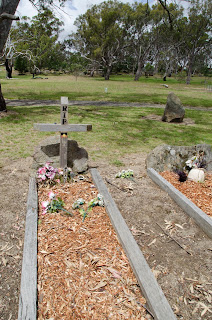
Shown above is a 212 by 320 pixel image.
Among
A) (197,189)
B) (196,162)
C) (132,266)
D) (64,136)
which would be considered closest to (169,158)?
(196,162)

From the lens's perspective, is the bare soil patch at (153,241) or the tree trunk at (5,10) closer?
the bare soil patch at (153,241)

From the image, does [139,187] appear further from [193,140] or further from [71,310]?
[193,140]

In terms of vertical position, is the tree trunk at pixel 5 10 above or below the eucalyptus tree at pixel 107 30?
below

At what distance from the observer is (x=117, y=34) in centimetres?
4144

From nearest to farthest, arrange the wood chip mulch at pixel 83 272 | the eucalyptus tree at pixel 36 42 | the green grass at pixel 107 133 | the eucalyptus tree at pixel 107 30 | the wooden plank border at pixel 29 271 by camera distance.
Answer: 1. the wooden plank border at pixel 29 271
2. the wood chip mulch at pixel 83 272
3. the green grass at pixel 107 133
4. the eucalyptus tree at pixel 36 42
5. the eucalyptus tree at pixel 107 30

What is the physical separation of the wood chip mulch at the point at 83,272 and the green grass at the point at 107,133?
107 inches

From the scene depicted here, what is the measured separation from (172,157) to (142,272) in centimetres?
339

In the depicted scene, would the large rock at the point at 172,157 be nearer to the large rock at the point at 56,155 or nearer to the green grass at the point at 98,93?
the large rock at the point at 56,155

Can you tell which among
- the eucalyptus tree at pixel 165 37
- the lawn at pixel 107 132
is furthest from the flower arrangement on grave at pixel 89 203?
the eucalyptus tree at pixel 165 37

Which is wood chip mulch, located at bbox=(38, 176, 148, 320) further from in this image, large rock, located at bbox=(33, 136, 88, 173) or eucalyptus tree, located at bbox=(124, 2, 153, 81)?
eucalyptus tree, located at bbox=(124, 2, 153, 81)

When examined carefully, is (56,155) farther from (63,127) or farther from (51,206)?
(51,206)

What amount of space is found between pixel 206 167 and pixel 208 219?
2.17 m

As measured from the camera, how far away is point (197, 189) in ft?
15.0

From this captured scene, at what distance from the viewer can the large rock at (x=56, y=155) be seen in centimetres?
508
